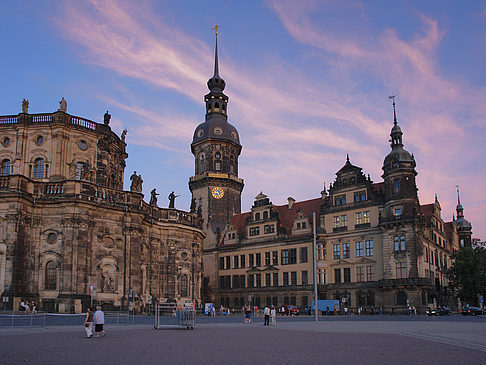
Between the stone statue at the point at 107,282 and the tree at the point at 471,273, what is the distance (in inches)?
1611

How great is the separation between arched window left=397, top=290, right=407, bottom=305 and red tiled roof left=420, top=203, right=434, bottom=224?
11698 millimetres

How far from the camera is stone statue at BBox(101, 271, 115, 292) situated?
146 feet

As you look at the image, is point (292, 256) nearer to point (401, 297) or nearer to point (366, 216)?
point (366, 216)

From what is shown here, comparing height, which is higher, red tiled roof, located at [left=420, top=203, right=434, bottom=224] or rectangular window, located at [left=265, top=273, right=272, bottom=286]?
red tiled roof, located at [left=420, top=203, right=434, bottom=224]

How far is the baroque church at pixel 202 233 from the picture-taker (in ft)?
140

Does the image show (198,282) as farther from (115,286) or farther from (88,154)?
(88,154)

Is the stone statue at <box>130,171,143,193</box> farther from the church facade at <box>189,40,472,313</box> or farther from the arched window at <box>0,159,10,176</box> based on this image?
the church facade at <box>189,40,472,313</box>

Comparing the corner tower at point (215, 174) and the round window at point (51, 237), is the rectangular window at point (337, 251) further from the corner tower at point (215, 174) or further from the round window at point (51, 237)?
A: the round window at point (51, 237)

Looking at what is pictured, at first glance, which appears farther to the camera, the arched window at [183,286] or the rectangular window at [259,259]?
the rectangular window at [259,259]

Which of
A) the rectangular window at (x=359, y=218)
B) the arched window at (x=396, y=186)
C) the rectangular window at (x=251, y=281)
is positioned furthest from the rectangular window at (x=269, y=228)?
the arched window at (x=396, y=186)

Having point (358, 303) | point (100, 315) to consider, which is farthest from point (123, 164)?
point (100, 315)

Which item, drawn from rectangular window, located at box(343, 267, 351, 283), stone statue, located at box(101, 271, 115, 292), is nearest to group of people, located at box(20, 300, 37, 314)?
stone statue, located at box(101, 271, 115, 292)

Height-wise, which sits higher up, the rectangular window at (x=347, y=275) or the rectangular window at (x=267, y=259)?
the rectangular window at (x=267, y=259)

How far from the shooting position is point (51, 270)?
42.8m
